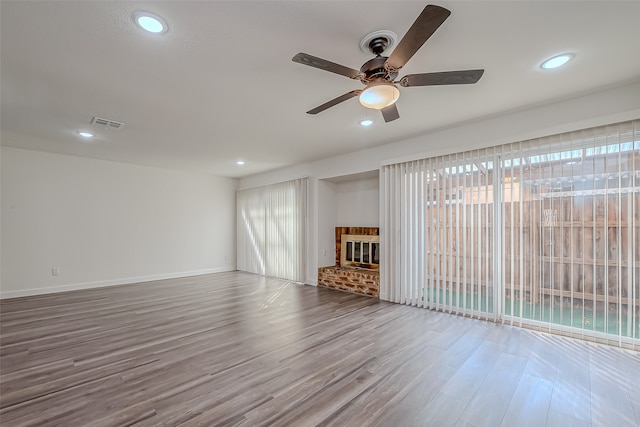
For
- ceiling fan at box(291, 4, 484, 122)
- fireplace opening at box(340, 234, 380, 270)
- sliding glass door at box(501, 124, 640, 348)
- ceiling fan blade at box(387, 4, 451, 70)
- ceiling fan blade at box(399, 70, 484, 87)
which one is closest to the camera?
ceiling fan blade at box(387, 4, 451, 70)

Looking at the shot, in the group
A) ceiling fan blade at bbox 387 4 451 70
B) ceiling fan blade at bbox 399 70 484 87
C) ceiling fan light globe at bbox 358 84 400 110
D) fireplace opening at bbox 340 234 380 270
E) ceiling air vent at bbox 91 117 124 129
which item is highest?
ceiling air vent at bbox 91 117 124 129

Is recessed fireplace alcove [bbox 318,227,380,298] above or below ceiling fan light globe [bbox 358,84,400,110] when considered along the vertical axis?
below

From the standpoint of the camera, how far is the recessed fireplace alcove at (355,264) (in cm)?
517

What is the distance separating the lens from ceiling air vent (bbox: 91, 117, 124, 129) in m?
3.77

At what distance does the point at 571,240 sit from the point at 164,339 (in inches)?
184

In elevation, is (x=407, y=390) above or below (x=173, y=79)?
below

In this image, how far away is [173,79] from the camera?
272 centimetres

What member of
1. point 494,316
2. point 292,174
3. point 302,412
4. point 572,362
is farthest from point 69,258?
point 572,362

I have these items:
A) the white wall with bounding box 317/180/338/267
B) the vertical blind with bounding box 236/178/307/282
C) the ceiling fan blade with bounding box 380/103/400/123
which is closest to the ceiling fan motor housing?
the ceiling fan blade with bounding box 380/103/400/123

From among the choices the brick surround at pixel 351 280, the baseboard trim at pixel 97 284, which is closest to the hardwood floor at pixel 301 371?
the brick surround at pixel 351 280

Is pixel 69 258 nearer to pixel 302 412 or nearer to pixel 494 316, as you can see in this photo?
pixel 302 412

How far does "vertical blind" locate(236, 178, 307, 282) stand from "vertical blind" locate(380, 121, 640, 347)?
2.34 meters

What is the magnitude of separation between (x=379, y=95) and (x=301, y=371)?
2368mm

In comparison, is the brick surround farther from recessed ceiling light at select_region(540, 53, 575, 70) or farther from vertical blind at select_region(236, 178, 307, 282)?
recessed ceiling light at select_region(540, 53, 575, 70)
